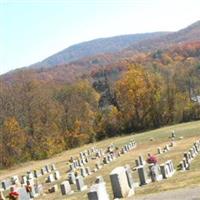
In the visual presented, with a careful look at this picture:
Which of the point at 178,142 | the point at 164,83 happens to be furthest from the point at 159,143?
the point at 164,83

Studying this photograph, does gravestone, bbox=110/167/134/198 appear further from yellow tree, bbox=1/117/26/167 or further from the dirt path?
yellow tree, bbox=1/117/26/167

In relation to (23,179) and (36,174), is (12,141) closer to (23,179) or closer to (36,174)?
(36,174)

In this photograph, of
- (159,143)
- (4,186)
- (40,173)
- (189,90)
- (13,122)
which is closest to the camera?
(4,186)

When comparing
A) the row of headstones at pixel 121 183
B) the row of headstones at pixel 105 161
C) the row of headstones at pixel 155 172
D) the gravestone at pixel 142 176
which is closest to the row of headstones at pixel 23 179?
the row of headstones at pixel 105 161

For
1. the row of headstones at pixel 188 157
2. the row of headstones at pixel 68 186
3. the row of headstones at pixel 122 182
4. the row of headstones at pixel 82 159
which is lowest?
the row of headstones at pixel 82 159

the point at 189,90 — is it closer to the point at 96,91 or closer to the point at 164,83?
the point at 164,83

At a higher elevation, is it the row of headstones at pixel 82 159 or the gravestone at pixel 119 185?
the gravestone at pixel 119 185

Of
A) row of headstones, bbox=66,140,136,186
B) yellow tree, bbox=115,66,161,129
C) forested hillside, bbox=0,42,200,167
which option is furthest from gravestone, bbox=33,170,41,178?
yellow tree, bbox=115,66,161,129

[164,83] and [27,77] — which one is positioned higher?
[27,77]

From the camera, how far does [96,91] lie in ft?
354

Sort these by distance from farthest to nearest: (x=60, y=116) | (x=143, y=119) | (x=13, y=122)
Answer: (x=60, y=116), (x=143, y=119), (x=13, y=122)

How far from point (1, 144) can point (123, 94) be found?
18320 millimetres

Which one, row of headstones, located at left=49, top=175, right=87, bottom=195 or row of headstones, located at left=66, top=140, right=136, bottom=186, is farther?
row of headstones, located at left=66, top=140, right=136, bottom=186

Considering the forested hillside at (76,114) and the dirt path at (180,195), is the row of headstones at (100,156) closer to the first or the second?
the forested hillside at (76,114)
